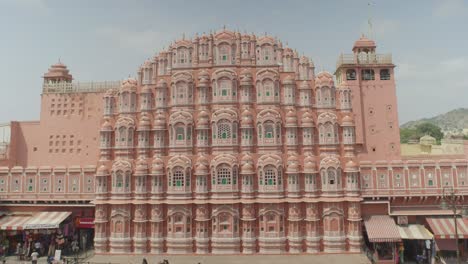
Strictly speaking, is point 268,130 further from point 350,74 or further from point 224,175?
point 350,74

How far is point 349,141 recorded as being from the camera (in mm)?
30000

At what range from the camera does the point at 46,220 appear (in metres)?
30.9

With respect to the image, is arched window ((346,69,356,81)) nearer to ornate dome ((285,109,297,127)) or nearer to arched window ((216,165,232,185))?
ornate dome ((285,109,297,127))

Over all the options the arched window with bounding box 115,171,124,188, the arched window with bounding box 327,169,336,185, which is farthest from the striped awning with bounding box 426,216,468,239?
the arched window with bounding box 115,171,124,188

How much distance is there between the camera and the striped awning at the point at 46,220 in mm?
30141

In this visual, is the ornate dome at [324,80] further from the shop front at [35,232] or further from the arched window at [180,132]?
the shop front at [35,232]

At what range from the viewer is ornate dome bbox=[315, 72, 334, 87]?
31109 millimetres

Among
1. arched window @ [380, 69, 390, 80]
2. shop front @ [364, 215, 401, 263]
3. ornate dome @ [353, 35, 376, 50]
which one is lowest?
shop front @ [364, 215, 401, 263]

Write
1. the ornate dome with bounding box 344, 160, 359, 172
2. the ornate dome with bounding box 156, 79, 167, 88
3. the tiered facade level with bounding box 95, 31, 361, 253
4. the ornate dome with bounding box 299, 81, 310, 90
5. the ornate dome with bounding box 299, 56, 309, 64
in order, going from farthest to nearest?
the ornate dome with bounding box 299, 56, 309, 64 → the ornate dome with bounding box 156, 79, 167, 88 → the ornate dome with bounding box 299, 81, 310, 90 → the ornate dome with bounding box 344, 160, 359, 172 → the tiered facade level with bounding box 95, 31, 361, 253

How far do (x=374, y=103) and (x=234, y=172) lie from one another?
16.4 meters

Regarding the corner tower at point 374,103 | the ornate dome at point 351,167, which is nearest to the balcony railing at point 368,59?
Answer: the corner tower at point 374,103

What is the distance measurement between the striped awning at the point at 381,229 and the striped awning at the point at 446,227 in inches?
113

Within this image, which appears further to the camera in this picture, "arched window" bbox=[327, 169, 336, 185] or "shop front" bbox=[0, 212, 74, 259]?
"shop front" bbox=[0, 212, 74, 259]

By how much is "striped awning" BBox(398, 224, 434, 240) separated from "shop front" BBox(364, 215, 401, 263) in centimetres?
68
